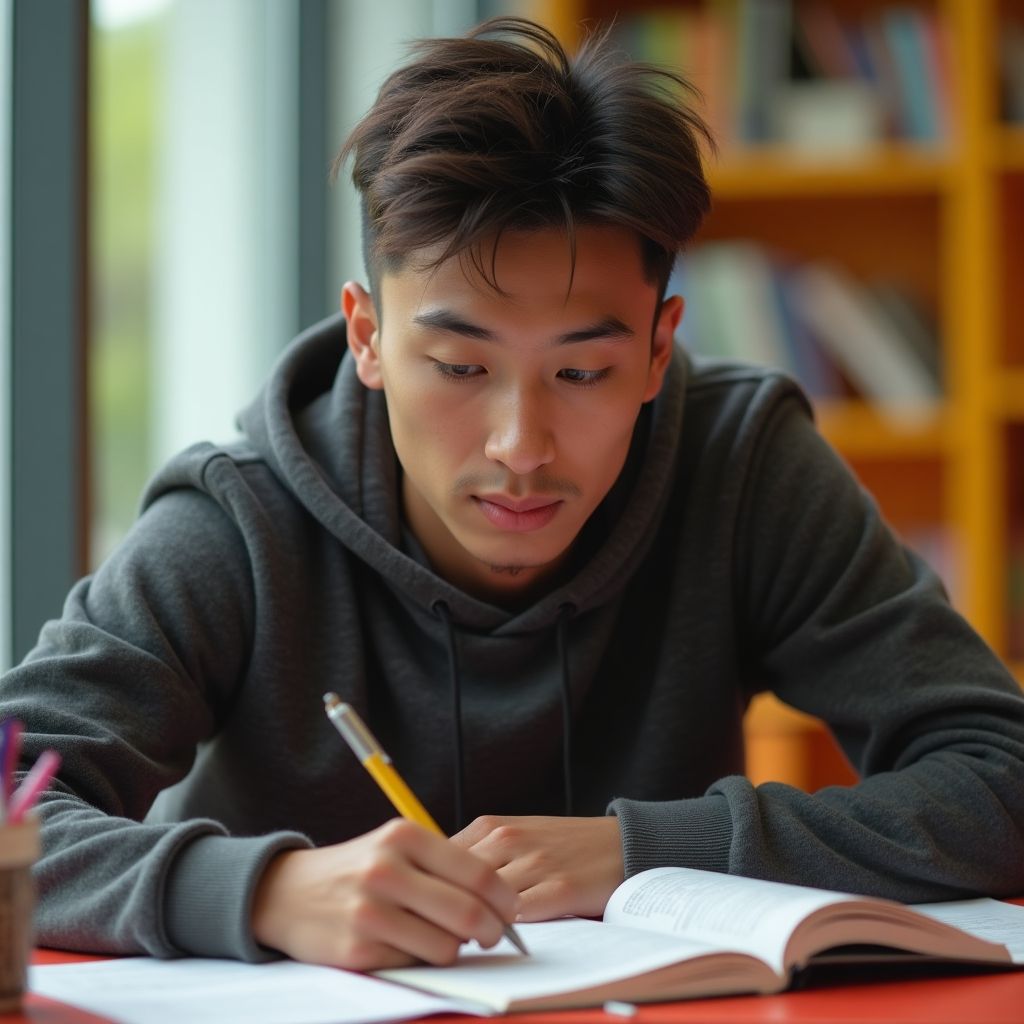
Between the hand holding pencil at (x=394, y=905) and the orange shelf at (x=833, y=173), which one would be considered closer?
the hand holding pencil at (x=394, y=905)

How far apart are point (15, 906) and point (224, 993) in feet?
0.44

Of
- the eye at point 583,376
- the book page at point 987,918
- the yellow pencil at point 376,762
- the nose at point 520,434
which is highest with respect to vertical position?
the eye at point 583,376

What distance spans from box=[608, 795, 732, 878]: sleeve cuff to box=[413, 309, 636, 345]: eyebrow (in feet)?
1.23

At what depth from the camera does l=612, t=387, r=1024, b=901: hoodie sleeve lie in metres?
1.22

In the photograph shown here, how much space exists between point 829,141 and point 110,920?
239 centimetres

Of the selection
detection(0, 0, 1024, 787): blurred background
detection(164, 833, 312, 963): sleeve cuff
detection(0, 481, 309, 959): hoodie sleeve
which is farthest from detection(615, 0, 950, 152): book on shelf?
detection(164, 833, 312, 963): sleeve cuff

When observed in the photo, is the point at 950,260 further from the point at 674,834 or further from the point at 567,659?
the point at 674,834

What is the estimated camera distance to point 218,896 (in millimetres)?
1028

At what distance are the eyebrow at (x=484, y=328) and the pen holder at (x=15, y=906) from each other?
0.56 metres

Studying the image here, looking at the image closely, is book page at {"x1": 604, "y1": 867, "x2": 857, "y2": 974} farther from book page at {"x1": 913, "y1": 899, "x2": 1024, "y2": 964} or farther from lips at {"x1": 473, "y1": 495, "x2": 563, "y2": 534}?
lips at {"x1": 473, "y1": 495, "x2": 563, "y2": 534}

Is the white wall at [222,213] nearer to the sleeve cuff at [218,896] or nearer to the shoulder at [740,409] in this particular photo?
the shoulder at [740,409]

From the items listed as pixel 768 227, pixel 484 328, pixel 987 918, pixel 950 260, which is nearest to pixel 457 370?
pixel 484 328

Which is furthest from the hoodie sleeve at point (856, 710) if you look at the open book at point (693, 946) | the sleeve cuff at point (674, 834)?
the open book at point (693, 946)

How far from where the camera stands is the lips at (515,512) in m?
1.36
